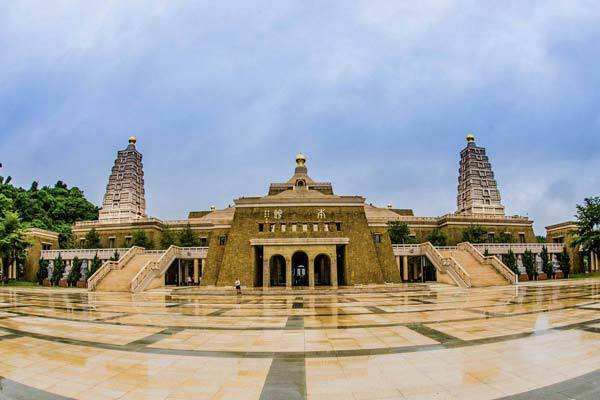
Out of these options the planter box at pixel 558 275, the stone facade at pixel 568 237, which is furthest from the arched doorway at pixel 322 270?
the stone facade at pixel 568 237

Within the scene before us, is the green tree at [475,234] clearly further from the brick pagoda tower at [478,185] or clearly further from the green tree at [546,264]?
the brick pagoda tower at [478,185]

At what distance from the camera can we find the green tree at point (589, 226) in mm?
39438

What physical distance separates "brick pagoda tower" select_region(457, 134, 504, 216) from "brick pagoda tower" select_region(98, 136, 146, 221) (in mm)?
64525

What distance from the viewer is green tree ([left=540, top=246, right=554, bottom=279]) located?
40.0 m

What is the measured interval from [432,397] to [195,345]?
5.75 m

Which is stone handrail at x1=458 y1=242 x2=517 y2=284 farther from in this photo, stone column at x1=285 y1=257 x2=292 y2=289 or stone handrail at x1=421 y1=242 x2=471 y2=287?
stone column at x1=285 y1=257 x2=292 y2=289

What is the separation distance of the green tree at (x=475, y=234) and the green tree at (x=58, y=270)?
47992 mm

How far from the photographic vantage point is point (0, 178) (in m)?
60.0

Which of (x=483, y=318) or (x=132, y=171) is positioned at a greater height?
(x=132, y=171)

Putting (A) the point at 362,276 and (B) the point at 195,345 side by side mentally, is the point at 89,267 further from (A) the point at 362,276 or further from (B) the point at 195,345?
(B) the point at 195,345

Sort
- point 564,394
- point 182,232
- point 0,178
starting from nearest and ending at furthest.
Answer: point 564,394, point 182,232, point 0,178

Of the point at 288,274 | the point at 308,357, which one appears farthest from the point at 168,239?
the point at 308,357

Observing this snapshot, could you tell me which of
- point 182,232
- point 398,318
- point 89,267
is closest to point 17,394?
point 398,318

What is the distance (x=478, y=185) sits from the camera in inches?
3118
